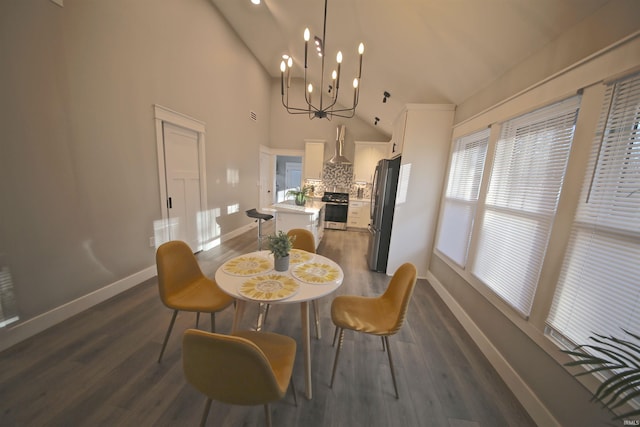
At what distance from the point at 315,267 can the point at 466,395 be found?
1354 millimetres

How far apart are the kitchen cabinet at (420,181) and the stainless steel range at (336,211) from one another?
2.80 m

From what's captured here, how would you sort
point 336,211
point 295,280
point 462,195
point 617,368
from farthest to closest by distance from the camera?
point 336,211
point 462,195
point 295,280
point 617,368

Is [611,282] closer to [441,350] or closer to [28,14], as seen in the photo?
[441,350]

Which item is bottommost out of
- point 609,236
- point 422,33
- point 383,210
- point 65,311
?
point 65,311

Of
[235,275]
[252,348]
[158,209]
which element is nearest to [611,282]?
[252,348]

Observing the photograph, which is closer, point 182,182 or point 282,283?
point 282,283

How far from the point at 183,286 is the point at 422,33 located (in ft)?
10.5

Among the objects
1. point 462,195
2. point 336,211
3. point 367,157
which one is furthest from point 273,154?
point 462,195

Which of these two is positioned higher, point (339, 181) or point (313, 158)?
point (313, 158)

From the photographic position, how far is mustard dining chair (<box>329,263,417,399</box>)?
4.56ft

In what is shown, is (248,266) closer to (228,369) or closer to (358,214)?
(228,369)

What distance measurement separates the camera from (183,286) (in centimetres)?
175

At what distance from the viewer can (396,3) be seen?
1.98 m

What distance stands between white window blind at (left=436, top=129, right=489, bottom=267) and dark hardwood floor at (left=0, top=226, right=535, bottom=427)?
0.90 meters
